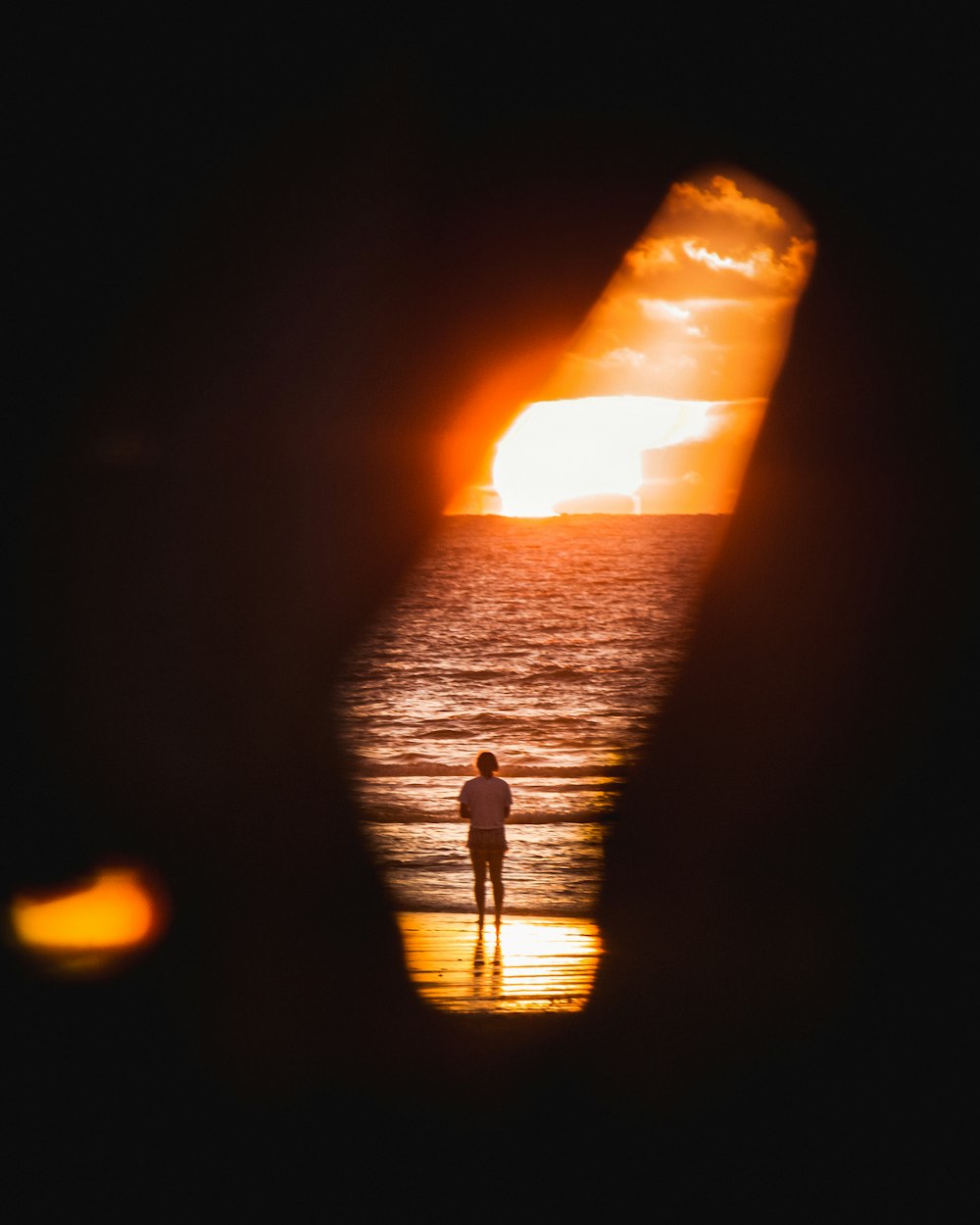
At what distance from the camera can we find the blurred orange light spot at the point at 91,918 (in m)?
9.23

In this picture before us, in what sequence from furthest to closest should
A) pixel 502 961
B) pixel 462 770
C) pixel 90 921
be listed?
1. pixel 462 770
2. pixel 90 921
3. pixel 502 961

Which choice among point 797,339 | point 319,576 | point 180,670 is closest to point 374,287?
point 797,339

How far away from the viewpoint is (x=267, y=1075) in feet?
20.1

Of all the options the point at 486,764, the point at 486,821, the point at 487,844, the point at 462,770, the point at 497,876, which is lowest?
the point at 462,770

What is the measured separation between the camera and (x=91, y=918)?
33.8 feet

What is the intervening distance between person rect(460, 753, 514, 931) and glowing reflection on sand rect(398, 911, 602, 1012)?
1.40ft

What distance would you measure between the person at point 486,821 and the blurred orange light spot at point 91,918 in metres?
2.64

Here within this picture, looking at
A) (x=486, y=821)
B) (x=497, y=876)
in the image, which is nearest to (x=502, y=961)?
(x=497, y=876)

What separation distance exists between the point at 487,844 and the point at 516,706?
30307 mm

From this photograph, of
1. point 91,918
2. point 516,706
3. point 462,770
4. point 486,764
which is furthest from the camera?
point 516,706

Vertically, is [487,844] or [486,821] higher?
[486,821]

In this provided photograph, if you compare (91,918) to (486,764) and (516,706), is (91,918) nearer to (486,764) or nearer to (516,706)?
(486,764)

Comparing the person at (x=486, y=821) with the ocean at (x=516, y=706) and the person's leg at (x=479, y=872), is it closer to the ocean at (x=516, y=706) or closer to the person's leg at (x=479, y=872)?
the person's leg at (x=479, y=872)

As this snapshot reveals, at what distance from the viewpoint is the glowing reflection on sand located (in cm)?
789
